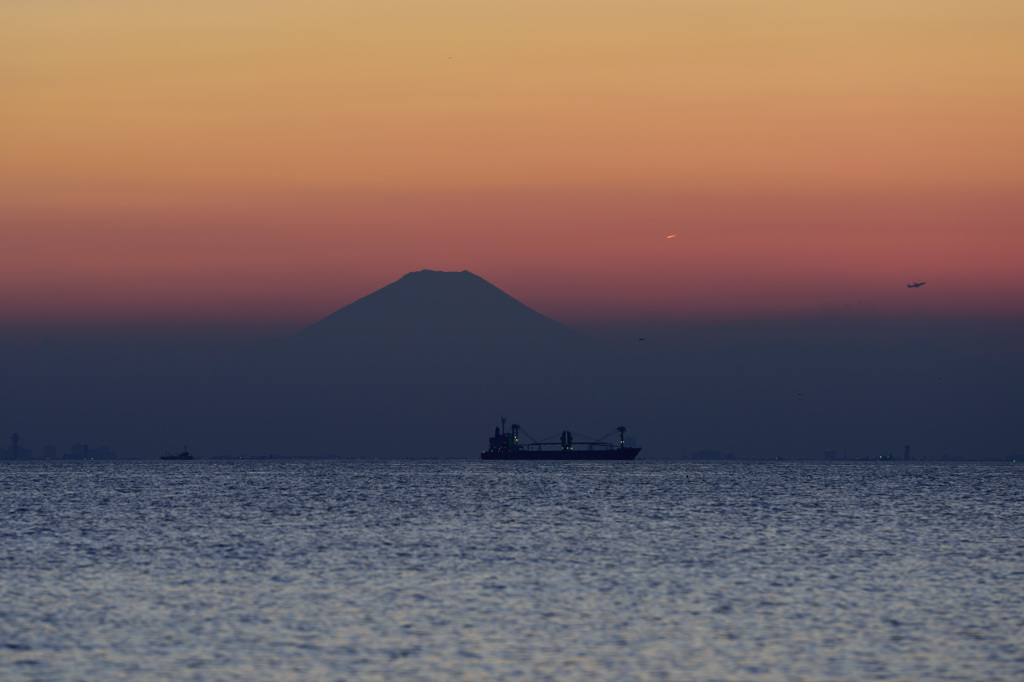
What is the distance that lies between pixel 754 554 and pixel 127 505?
81033 mm

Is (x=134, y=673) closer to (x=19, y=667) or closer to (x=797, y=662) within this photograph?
(x=19, y=667)

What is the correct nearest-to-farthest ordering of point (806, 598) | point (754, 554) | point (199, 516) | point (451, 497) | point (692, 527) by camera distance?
point (806, 598)
point (754, 554)
point (692, 527)
point (199, 516)
point (451, 497)

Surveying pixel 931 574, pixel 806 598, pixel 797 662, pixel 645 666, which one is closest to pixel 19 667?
pixel 645 666

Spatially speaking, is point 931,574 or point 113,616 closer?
point 113,616

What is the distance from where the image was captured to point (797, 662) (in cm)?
3650

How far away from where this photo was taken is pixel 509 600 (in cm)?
4953

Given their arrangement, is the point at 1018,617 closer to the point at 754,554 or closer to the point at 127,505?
the point at 754,554

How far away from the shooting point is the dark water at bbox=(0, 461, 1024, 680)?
36.3 m

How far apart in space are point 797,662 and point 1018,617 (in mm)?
13348

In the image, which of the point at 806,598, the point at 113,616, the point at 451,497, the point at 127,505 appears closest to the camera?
the point at 113,616

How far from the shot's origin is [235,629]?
42312 millimetres

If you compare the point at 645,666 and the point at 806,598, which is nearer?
the point at 645,666

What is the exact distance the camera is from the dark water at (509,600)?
36.3 m

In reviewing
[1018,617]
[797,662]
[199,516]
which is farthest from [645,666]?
[199,516]
